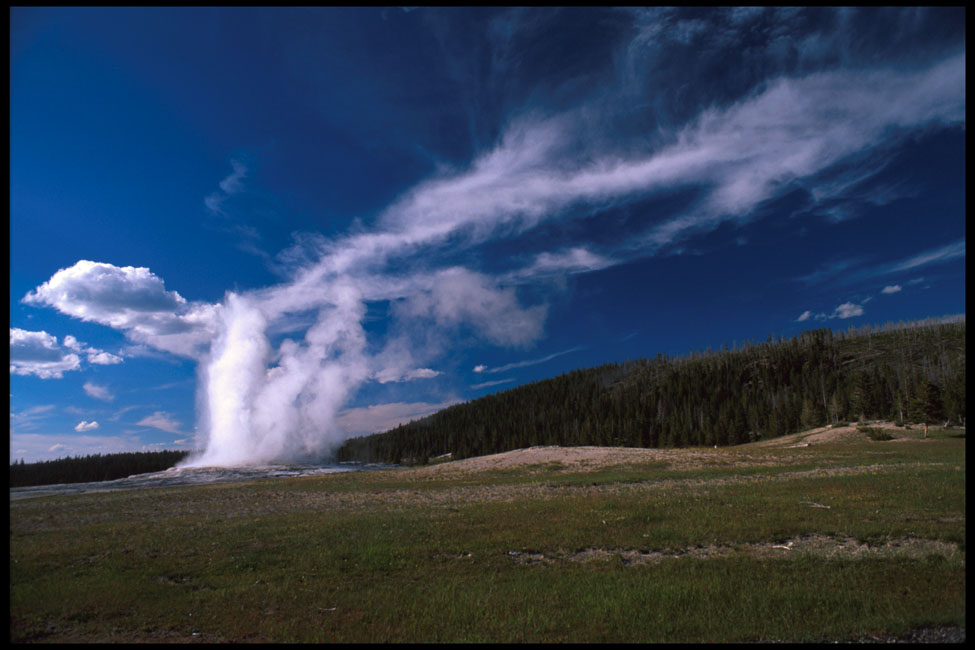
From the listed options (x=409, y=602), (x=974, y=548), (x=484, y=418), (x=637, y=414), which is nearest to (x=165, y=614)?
(x=409, y=602)

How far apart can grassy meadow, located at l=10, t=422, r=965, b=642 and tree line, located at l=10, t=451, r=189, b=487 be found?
5789 inches

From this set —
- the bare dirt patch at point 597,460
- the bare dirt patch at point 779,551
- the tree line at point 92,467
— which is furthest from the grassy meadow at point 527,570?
the tree line at point 92,467

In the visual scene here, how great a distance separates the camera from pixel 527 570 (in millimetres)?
14102

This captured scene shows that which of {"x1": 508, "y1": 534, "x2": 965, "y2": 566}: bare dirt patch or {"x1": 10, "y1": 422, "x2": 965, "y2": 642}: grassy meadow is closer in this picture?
{"x1": 10, "y1": 422, "x2": 965, "y2": 642}: grassy meadow

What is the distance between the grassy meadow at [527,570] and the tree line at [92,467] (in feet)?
482

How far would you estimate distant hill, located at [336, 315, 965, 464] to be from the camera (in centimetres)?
11297

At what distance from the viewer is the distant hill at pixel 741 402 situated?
112969 millimetres

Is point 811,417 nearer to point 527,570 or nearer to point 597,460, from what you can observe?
point 597,460

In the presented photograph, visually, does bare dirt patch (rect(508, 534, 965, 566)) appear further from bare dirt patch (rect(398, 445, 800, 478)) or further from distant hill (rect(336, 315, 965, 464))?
distant hill (rect(336, 315, 965, 464))

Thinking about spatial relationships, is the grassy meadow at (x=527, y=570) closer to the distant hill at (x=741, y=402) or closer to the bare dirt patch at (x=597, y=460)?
the bare dirt patch at (x=597, y=460)

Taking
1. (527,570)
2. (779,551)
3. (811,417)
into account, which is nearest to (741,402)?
(811,417)

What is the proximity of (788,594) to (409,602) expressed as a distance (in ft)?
29.4

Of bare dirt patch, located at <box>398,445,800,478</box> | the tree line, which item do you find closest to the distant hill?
bare dirt patch, located at <box>398,445,800,478</box>

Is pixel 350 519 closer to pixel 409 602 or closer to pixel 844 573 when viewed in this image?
pixel 409 602
